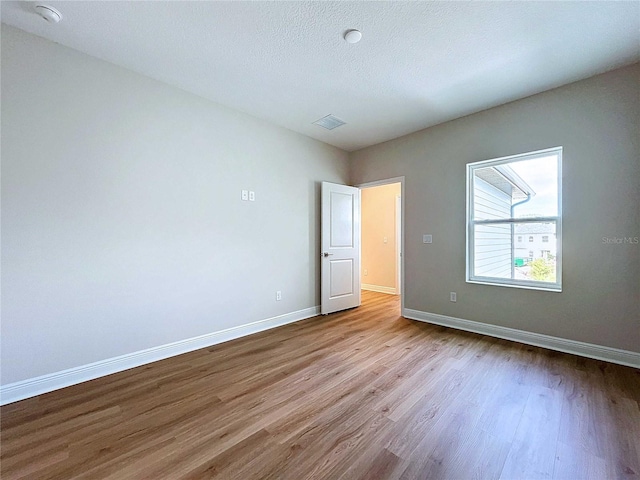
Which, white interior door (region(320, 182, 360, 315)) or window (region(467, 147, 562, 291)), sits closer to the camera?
window (region(467, 147, 562, 291))

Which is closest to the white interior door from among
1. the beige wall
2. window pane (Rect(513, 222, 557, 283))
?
the beige wall

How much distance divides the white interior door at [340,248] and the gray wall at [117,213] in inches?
34.8

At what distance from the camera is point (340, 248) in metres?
4.36

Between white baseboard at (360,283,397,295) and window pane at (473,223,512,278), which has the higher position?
window pane at (473,223,512,278)

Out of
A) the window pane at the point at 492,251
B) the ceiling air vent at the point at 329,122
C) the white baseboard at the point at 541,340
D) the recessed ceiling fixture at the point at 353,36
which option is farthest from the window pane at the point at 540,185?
the recessed ceiling fixture at the point at 353,36

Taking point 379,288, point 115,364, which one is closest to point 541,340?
point 379,288

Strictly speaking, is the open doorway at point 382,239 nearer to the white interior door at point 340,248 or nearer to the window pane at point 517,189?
the white interior door at point 340,248

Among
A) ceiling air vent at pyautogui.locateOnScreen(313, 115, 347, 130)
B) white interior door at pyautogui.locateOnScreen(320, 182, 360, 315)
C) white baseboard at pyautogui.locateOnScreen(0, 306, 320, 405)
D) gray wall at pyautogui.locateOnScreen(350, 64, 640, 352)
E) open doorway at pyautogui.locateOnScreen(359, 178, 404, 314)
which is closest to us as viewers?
white baseboard at pyautogui.locateOnScreen(0, 306, 320, 405)

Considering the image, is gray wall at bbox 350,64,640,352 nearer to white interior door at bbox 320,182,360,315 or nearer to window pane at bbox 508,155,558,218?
window pane at bbox 508,155,558,218

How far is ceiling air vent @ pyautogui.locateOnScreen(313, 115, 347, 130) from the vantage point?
349cm

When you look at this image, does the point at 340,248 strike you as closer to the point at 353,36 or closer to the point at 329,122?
the point at 329,122

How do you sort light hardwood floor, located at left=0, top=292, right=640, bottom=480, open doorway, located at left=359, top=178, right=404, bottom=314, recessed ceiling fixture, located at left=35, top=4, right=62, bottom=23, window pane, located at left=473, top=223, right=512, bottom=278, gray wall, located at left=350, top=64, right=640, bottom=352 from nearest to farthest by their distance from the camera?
light hardwood floor, located at left=0, top=292, right=640, bottom=480, recessed ceiling fixture, located at left=35, top=4, right=62, bottom=23, gray wall, located at left=350, top=64, right=640, bottom=352, window pane, located at left=473, top=223, right=512, bottom=278, open doorway, located at left=359, top=178, right=404, bottom=314

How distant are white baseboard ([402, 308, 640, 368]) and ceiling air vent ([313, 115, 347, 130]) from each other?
2910 millimetres

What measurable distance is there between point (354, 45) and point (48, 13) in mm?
2202
